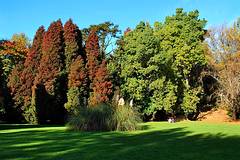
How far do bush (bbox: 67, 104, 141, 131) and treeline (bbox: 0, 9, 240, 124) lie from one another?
13.3 meters

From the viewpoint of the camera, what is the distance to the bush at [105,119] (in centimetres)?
1792

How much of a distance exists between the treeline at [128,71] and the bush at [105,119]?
43.5 feet

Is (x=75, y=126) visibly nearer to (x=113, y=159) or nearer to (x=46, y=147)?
(x=46, y=147)

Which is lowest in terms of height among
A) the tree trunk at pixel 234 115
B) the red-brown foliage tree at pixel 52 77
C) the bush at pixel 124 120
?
the bush at pixel 124 120

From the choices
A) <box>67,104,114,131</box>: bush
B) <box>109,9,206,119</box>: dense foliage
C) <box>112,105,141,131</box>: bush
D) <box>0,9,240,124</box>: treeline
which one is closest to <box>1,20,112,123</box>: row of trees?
<box>0,9,240,124</box>: treeline

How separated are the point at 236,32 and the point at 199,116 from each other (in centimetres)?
874

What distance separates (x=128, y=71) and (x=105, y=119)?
1562 centimetres

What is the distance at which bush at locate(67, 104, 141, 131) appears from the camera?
17922mm

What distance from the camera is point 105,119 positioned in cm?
1806

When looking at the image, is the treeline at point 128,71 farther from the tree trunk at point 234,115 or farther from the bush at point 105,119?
the bush at point 105,119

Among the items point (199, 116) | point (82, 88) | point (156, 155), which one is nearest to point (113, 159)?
point (156, 155)

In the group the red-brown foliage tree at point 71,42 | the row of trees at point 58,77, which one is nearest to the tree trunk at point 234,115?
the row of trees at point 58,77

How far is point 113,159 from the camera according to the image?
852 cm

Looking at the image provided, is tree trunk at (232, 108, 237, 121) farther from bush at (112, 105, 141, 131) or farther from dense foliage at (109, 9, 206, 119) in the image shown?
bush at (112, 105, 141, 131)
